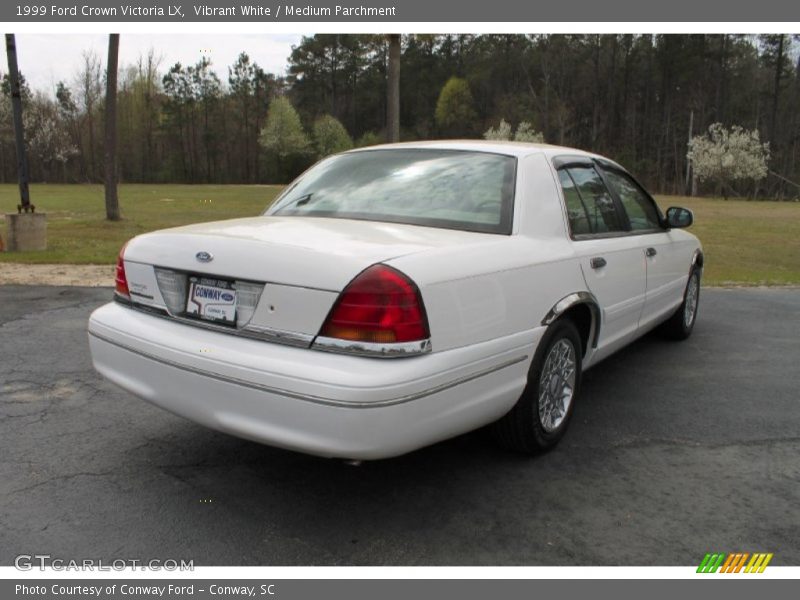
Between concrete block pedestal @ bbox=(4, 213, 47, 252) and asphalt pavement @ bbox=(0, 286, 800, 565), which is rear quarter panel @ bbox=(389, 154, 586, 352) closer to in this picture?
asphalt pavement @ bbox=(0, 286, 800, 565)

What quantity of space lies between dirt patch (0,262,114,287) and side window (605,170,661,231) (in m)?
6.75

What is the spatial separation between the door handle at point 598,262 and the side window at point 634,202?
2.73 ft

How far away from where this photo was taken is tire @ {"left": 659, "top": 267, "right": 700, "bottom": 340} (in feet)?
19.4

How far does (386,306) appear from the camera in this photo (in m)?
2.52

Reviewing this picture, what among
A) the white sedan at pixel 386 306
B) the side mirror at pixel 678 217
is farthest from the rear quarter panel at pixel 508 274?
the side mirror at pixel 678 217

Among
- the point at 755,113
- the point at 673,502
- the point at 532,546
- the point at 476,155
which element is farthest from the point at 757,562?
the point at 755,113

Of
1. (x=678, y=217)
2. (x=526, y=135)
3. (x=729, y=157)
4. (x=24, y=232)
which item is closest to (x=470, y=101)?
(x=526, y=135)

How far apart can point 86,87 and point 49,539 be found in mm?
53386

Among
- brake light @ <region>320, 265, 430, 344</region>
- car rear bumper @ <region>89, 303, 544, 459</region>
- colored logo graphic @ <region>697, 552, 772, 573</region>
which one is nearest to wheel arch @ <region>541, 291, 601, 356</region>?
car rear bumper @ <region>89, 303, 544, 459</region>

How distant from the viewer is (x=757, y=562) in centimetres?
262

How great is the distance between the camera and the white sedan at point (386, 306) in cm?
252

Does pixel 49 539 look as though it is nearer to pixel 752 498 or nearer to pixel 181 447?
pixel 181 447

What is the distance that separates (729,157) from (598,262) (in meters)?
58.7

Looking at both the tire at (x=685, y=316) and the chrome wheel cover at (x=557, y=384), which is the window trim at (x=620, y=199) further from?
the chrome wheel cover at (x=557, y=384)
